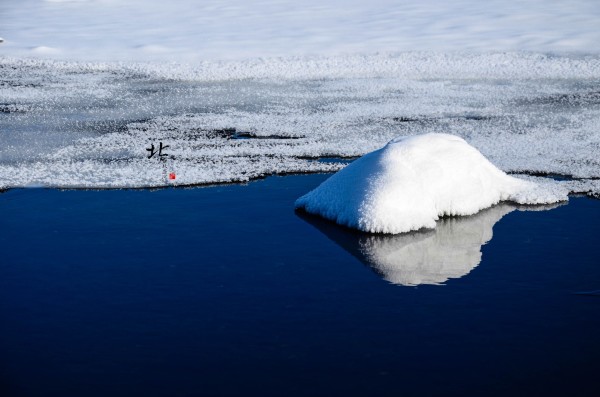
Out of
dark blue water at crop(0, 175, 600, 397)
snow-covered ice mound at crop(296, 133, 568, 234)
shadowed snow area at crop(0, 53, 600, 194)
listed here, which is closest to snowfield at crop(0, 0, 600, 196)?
shadowed snow area at crop(0, 53, 600, 194)

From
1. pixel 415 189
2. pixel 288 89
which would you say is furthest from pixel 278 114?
pixel 415 189

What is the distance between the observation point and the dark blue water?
4254 mm

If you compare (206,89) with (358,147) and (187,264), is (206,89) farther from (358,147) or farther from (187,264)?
(187,264)

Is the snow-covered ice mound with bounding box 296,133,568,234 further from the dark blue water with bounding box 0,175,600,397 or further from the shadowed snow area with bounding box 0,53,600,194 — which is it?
the shadowed snow area with bounding box 0,53,600,194

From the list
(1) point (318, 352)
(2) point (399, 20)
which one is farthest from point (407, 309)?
(2) point (399, 20)

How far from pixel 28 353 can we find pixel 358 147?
5.08m

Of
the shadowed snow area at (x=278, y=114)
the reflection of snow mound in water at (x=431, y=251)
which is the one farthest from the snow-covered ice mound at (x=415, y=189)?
the shadowed snow area at (x=278, y=114)

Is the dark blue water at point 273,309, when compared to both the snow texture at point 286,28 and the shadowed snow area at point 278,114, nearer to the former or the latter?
the shadowed snow area at point 278,114

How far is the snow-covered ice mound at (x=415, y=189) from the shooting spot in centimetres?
Answer: 642

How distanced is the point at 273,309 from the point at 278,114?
231 inches

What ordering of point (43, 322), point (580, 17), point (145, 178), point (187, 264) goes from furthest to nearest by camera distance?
point (580, 17) → point (145, 178) → point (187, 264) → point (43, 322)

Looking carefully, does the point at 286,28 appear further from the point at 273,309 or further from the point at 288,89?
the point at 273,309

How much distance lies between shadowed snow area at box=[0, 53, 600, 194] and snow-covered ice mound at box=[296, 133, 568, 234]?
2.56 ft

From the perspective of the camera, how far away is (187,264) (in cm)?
584
